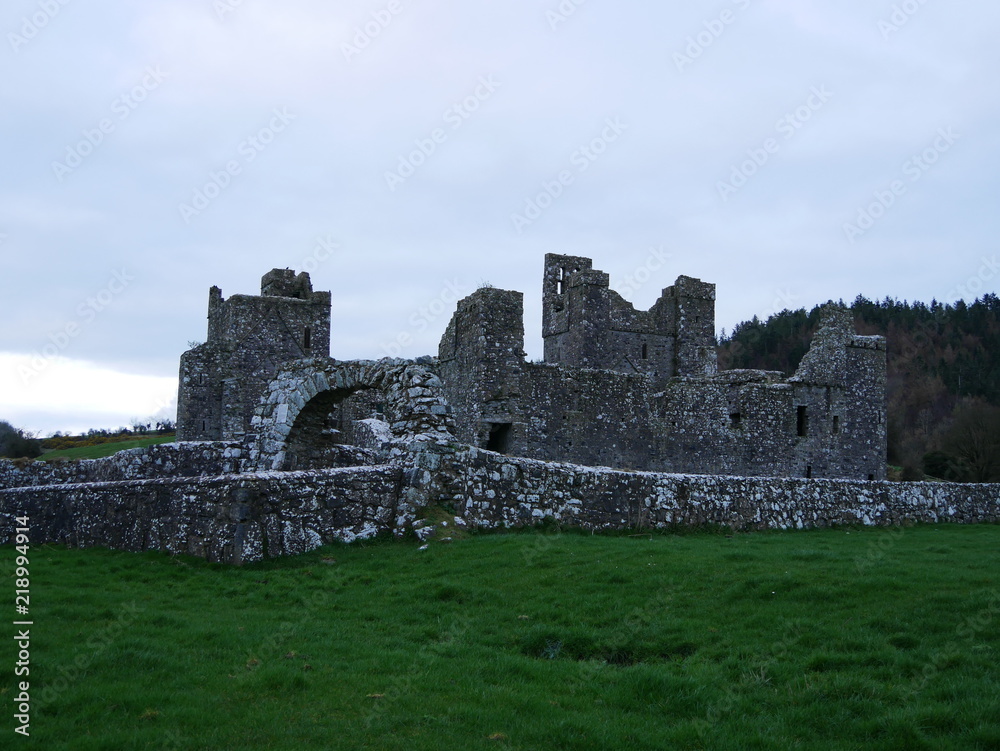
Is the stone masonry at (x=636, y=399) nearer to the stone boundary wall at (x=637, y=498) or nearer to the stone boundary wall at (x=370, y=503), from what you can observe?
the stone boundary wall at (x=637, y=498)

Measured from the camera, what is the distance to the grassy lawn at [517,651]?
5664 millimetres

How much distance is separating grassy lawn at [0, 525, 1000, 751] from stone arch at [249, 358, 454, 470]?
271 cm

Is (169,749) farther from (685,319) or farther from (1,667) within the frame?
(685,319)

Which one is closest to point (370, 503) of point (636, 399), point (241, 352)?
point (636, 399)

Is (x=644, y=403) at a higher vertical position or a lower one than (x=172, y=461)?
higher

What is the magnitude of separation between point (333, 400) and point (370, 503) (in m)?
3.04

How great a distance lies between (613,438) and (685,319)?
13944 mm

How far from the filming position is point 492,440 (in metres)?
24.2

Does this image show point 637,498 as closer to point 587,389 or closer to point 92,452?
point 587,389

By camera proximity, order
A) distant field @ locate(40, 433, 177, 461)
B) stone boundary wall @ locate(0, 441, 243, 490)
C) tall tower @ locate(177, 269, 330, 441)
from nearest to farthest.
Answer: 1. stone boundary wall @ locate(0, 441, 243, 490)
2. tall tower @ locate(177, 269, 330, 441)
3. distant field @ locate(40, 433, 177, 461)

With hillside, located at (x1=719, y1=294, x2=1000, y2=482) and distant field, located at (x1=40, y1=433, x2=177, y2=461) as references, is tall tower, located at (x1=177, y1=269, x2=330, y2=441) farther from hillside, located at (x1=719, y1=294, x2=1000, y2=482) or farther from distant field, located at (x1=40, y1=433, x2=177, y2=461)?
hillside, located at (x1=719, y1=294, x2=1000, y2=482)

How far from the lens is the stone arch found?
43.8 feet

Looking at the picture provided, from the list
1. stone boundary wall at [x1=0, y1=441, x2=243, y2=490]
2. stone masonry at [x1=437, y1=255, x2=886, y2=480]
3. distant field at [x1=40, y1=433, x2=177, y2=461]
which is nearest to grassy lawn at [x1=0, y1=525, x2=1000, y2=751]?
stone boundary wall at [x1=0, y1=441, x2=243, y2=490]

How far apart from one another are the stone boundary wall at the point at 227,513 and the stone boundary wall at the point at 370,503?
2 cm
